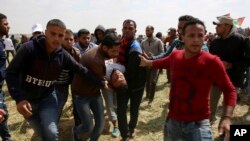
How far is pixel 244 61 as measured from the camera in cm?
550

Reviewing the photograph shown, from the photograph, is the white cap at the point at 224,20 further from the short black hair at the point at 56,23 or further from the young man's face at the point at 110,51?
the short black hair at the point at 56,23

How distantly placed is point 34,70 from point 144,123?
3920 millimetres

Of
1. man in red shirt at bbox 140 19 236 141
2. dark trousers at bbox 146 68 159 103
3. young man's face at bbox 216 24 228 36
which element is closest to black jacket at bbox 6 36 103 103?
man in red shirt at bbox 140 19 236 141

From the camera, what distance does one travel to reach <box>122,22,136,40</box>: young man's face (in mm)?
5250

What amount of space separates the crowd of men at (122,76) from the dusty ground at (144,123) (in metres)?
0.42

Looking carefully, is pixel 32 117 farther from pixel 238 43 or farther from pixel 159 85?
pixel 159 85

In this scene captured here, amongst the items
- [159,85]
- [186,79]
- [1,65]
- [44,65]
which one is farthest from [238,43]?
[159,85]

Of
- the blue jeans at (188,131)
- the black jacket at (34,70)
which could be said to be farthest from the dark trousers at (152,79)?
the blue jeans at (188,131)

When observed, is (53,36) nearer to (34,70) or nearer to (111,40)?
(34,70)

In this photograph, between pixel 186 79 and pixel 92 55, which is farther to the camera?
pixel 92 55

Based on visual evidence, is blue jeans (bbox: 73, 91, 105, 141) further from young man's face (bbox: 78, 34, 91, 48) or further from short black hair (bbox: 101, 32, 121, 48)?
young man's face (bbox: 78, 34, 91, 48)

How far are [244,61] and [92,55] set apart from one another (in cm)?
282

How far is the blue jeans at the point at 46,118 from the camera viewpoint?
382 cm

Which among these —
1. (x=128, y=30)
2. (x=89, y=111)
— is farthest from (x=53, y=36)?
(x=128, y=30)
